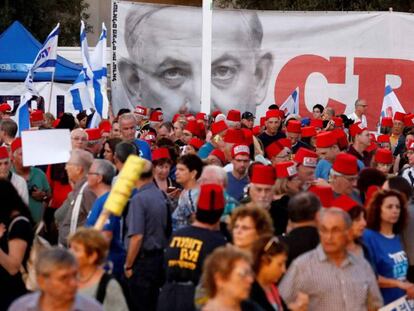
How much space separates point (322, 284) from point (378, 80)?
633 inches

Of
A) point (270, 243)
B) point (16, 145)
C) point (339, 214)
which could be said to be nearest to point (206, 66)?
point (16, 145)

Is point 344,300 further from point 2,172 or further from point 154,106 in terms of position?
point 154,106

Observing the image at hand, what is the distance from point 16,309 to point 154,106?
17844mm

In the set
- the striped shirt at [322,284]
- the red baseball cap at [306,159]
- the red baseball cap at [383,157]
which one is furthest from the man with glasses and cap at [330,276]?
the red baseball cap at [383,157]

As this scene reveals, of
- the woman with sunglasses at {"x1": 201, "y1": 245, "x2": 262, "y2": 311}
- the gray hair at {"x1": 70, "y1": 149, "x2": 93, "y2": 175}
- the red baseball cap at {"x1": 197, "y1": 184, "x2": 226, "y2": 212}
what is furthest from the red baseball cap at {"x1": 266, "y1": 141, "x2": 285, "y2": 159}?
the woman with sunglasses at {"x1": 201, "y1": 245, "x2": 262, "y2": 311}

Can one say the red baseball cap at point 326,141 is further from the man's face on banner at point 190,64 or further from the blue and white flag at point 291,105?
the man's face on banner at point 190,64

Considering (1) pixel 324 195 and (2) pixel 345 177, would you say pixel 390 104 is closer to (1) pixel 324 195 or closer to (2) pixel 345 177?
(2) pixel 345 177

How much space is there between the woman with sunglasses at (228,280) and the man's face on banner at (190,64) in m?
17.4

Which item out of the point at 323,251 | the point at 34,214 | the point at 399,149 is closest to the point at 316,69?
the point at 399,149

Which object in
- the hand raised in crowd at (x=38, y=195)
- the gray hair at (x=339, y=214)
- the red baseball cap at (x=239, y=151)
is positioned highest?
the red baseball cap at (x=239, y=151)

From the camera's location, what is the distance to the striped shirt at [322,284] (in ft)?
26.7

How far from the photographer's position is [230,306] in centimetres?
668

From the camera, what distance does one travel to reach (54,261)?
6.68m

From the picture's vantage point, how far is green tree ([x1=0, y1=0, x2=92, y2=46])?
3591cm
